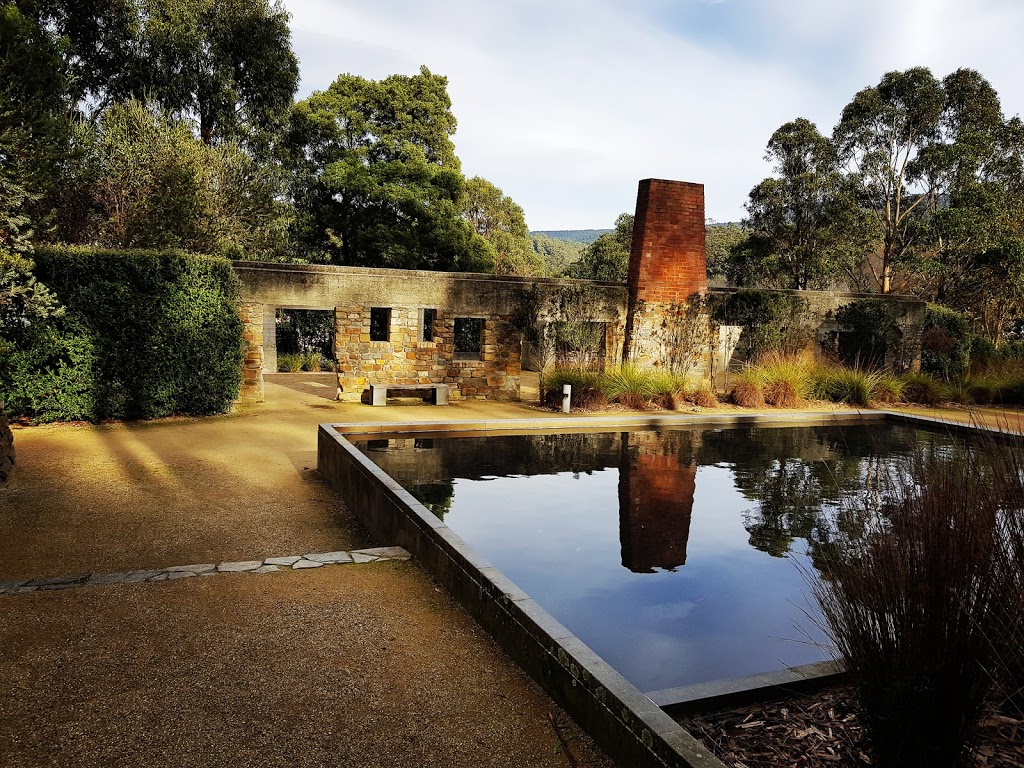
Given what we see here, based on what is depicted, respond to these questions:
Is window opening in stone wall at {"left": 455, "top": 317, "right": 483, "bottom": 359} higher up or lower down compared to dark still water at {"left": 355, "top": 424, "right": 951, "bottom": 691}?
higher up

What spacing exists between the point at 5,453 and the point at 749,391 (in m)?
10.1

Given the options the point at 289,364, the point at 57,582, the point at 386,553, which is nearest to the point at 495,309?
the point at 289,364

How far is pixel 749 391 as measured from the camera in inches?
447

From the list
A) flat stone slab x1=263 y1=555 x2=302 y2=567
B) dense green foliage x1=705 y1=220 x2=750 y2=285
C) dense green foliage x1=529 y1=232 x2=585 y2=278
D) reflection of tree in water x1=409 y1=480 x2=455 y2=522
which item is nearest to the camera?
flat stone slab x1=263 y1=555 x2=302 y2=567

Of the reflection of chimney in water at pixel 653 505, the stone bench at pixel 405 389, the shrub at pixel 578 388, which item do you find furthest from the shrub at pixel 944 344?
the stone bench at pixel 405 389

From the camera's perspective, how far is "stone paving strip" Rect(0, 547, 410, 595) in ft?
11.8

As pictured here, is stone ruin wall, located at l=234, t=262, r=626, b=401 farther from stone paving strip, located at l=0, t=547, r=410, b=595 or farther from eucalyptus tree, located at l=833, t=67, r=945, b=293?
eucalyptus tree, located at l=833, t=67, r=945, b=293

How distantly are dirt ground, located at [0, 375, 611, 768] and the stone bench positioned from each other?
5.47m

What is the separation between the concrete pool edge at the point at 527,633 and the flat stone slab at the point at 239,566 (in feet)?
2.77

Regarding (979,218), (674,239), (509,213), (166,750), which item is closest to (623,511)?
(166,750)

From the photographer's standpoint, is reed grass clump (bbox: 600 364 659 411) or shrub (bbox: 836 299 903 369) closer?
reed grass clump (bbox: 600 364 659 411)

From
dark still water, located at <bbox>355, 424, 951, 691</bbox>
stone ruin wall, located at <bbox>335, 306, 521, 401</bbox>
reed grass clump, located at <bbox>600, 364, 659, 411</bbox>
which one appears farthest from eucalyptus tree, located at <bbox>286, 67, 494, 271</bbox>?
dark still water, located at <bbox>355, 424, 951, 691</bbox>

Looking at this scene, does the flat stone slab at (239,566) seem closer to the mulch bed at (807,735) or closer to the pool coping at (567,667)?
the pool coping at (567,667)

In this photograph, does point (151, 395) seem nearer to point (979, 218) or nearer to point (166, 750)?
point (166, 750)
